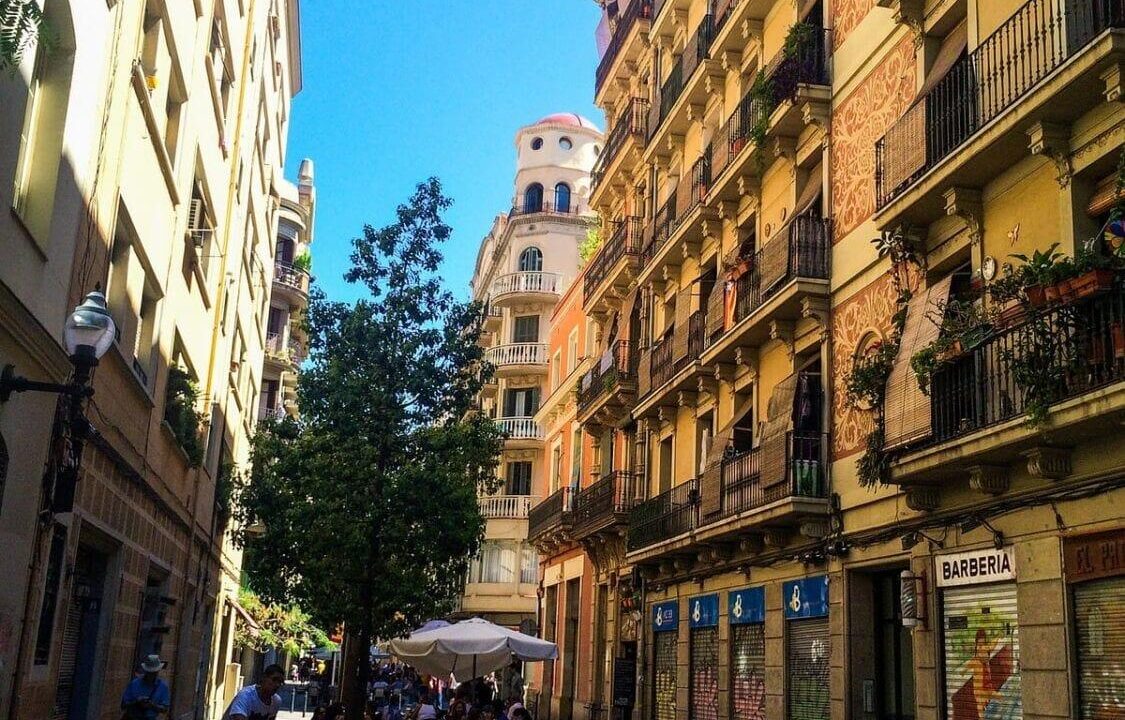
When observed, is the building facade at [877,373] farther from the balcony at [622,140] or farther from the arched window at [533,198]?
the arched window at [533,198]

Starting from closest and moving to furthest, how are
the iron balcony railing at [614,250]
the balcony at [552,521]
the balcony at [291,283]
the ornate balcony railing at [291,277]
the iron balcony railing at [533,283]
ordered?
the iron balcony railing at [614,250]
the balcony at [552,521]
the balcony at [291,283]
the ornate balcony railing at [291,277]
the iron balcony railing at [533,283]

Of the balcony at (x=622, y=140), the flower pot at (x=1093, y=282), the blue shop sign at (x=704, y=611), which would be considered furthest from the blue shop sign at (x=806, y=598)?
the balcony at (x=622, y=140)

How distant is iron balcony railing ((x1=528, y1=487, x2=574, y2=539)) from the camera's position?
33344mm

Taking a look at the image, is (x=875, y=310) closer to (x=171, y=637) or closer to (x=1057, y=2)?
(x=1057, y=2)

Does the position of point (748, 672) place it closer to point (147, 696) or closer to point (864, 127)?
point (864, 127)

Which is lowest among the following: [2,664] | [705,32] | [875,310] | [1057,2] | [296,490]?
[2,664]

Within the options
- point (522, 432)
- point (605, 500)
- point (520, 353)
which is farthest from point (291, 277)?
point (605, 500)

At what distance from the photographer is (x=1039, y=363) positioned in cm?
1088

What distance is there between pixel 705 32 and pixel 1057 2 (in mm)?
13584

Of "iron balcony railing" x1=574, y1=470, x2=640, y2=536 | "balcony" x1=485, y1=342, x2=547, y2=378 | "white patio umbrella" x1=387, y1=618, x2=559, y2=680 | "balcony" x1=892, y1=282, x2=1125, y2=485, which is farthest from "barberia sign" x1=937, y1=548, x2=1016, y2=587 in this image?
"balcony" x1=485, y1=342, x2=547, y2=378

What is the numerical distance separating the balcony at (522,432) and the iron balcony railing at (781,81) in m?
26.7

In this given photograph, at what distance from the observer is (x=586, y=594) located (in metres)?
32.0

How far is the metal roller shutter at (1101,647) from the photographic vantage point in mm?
10602

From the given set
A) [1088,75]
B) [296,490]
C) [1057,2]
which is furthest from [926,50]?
[296,490]
